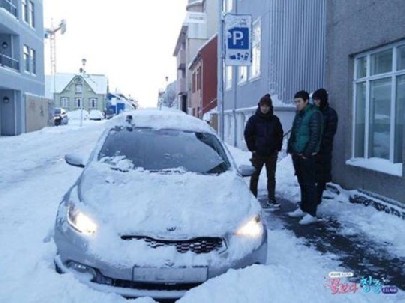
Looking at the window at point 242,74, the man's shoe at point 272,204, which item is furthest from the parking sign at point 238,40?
the window at point 242,74

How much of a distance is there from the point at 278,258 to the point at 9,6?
25941mm

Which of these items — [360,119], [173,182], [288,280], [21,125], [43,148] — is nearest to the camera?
[288,280]

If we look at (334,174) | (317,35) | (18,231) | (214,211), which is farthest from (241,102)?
(214,211)

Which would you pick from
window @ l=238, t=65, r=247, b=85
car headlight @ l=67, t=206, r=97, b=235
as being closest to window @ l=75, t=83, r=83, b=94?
window @ l=238, t=65, r=247, b=85

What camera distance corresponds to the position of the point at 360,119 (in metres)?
8.87

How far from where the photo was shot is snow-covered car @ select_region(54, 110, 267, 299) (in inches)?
146

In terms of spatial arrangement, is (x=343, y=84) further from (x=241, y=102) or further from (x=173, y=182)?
(x=241, y=102)

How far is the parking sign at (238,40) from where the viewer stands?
1015 cm

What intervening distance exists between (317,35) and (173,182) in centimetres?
1009

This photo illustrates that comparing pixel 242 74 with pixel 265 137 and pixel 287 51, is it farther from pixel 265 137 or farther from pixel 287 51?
pixel 265 137

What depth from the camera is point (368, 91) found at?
337 inches

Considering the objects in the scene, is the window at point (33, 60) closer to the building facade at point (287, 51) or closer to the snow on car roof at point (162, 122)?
the building facade at point (287, 51)

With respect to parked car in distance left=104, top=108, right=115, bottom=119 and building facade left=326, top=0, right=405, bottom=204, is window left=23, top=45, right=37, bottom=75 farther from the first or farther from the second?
parked car in distance left=104, top=108, right=115, bottom=119

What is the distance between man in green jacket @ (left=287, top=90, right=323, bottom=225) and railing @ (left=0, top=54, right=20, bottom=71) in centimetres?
2191
